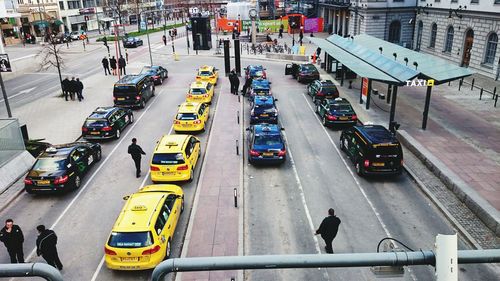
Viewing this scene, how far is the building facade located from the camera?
36.3m

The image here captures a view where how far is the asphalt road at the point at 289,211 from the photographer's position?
12953 mm

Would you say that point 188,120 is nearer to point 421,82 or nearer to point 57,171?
point 57,171

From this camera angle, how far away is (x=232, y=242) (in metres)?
13.7

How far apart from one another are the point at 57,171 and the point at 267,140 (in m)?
9.27

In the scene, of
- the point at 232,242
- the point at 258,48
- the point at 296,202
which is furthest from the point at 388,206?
the point at 258,48

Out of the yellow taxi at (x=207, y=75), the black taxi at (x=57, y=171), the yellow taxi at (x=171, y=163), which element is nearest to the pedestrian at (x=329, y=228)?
the yellow taxi at (x=171, y=163)

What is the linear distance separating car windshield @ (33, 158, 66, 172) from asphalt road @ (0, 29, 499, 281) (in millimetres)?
1313

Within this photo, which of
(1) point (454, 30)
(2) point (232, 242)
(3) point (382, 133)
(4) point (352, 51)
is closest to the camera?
(2) point (232, 242)

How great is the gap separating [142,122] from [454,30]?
33094 mm

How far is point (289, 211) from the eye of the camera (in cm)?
1598

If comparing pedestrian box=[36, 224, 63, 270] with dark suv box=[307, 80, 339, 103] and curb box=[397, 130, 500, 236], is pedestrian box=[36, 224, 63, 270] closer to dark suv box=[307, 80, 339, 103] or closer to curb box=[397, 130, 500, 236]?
curb box=[397, 130, 500, 236]

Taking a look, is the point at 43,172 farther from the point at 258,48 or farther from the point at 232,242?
the point at 258,48

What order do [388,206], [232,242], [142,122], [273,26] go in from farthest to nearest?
[273,26]
[142,122]
[388,206]
[232,242]

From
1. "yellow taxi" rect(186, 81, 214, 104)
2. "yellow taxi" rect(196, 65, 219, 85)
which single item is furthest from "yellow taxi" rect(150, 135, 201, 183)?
"yellow taxi" rect(196, 65, 219, 85)
